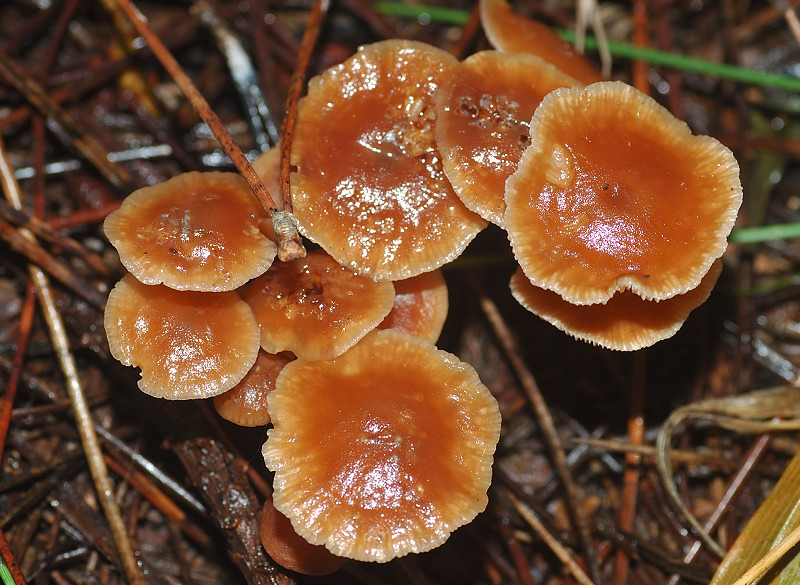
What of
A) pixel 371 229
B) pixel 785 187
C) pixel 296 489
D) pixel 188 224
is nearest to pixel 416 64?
pixel 371 229

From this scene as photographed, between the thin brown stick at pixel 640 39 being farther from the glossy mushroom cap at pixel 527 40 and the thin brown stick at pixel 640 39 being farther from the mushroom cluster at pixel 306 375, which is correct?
the mushroom cluster at pixel 306 375

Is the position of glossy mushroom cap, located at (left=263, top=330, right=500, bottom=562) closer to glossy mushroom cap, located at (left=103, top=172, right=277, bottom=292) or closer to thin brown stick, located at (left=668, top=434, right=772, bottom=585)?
glossy mushroom cap, located at (left=103, top=172, right=277, bottom=292)

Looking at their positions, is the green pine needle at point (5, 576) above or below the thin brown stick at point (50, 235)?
below

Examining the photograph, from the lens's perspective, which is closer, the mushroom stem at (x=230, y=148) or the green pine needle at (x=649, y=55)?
the mushroom stem at (x=230, y=148)

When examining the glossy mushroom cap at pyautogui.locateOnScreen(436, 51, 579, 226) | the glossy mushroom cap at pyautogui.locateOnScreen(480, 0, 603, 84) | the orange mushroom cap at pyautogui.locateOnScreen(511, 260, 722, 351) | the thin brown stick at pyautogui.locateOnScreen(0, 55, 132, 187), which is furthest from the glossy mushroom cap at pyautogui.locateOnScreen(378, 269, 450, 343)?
the thin brown stick at pyautogui.locateOnScreen(0, 55, 132, 187)

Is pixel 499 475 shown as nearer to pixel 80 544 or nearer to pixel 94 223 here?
pixel 80 544

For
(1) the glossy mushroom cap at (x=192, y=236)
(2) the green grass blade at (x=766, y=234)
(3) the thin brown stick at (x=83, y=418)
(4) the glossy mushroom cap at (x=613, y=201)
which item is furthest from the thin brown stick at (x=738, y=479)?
(3) the thin brown stick at (x=83, y=418)

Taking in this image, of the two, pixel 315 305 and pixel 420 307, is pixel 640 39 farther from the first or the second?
pixel 315 305

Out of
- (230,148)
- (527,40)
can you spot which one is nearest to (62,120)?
(230,148)
